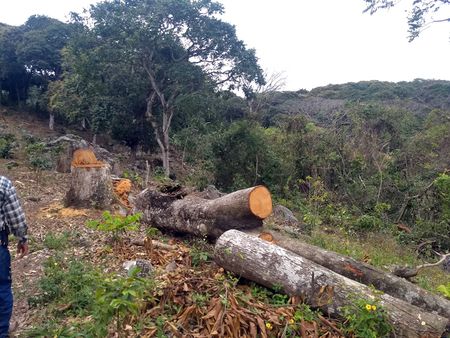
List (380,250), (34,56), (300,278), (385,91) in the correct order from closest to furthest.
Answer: (300,278) → (380,250) → (34,56) → (385,91)

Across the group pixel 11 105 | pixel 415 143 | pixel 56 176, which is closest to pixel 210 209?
pixel 56 176

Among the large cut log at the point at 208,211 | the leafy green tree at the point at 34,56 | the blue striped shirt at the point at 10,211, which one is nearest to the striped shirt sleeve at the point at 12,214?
the blue striped shirt at the point at 10,211

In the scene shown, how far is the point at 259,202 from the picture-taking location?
4.17 metres

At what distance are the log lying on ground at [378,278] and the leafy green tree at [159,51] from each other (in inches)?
408

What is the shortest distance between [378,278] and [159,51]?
41.3 ft

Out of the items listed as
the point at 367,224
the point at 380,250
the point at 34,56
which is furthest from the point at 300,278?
the point at 34,56

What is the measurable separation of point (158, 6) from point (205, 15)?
2.01 metres

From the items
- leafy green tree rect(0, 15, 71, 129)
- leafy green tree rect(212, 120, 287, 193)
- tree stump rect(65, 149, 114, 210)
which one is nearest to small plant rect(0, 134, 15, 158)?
tree stump rect(65, 149, 114, 210)

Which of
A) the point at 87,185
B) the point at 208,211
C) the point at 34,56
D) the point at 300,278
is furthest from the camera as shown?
the point at 34,56

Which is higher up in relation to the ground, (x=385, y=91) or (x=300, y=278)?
(x=385, y=91)

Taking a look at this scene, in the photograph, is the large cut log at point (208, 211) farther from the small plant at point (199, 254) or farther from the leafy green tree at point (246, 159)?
the leafy green tree at point (246, 159)

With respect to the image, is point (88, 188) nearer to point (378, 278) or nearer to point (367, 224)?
point (378, 278)

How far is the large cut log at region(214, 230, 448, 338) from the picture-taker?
2.53 m

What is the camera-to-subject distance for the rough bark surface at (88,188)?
5605mm
